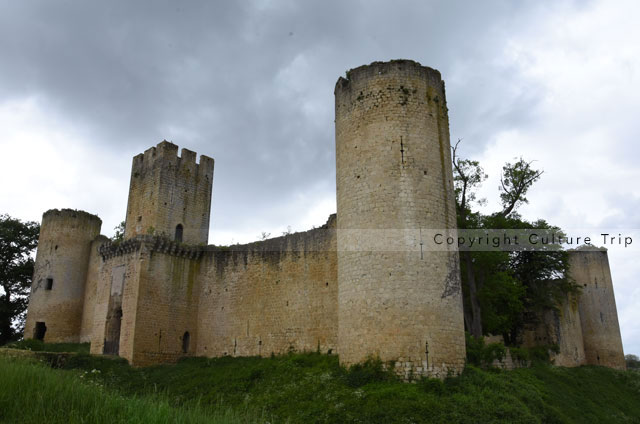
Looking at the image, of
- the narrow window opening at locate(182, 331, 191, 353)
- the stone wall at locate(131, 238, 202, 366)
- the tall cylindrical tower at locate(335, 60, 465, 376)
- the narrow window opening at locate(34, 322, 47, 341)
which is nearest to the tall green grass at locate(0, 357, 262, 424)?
the tall cylindrical tower at locate(335, 60, 465, 376)

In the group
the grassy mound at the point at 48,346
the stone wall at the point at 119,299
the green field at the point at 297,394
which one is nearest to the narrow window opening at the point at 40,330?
the grassy mound at the point at 48,346

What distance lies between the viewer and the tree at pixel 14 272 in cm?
2914

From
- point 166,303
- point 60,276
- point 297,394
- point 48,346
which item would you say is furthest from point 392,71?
point 60,276

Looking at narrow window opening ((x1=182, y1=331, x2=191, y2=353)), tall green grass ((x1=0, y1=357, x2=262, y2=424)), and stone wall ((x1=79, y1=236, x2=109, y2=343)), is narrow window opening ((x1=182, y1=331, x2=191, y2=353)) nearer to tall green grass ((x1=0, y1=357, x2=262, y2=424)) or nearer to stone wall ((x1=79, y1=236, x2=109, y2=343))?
stone wall ((x1=79, y1=236, x2=109, y2=343))

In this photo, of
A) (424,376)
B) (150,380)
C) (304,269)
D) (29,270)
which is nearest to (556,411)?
(424,376)

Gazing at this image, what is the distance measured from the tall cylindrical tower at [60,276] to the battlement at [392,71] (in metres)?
18.8

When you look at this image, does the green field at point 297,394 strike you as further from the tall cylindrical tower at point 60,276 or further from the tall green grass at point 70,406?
the tall cylindrical tower at point 60,276

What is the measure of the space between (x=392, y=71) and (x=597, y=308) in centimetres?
1946

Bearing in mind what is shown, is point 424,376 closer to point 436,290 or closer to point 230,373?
point 436,290

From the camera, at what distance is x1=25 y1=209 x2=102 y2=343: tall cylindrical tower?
26.3 metres

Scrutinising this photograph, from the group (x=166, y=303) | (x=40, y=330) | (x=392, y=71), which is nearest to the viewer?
(x=392, y=71)

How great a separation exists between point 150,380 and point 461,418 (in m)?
11.2

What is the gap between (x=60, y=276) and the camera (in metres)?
26.9

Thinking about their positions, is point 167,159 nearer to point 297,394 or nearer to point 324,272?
point 324,272
